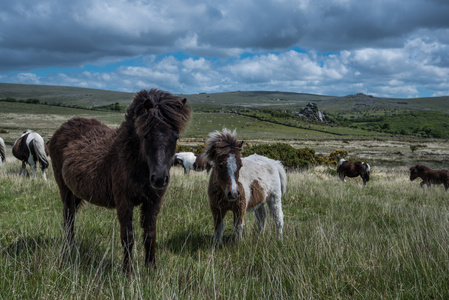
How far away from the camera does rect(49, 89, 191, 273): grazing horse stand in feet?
10.4

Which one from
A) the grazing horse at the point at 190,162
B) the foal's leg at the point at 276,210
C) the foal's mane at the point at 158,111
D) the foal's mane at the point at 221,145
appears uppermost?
the foal's mane at the point at 158,111

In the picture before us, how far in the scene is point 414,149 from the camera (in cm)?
4591

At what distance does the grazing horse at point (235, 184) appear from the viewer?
4820 millimetres

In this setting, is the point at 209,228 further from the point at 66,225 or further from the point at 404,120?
the point at 404,120

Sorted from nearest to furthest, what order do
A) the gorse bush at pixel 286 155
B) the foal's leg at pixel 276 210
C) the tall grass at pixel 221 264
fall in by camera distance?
the tall grass at pixel 221 264
the foal's leg at pixel 276 210
the gorse bush at pixel 286 155

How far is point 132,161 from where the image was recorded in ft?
11.6

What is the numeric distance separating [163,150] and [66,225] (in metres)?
2.51

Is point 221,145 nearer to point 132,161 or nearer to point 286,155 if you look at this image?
point 132,161

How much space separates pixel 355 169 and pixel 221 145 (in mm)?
13562

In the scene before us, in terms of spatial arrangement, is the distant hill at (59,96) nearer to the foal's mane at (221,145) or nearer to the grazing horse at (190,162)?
the grazing horse at (190,162)

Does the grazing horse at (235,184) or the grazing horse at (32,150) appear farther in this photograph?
the grazing horse at (32,150)

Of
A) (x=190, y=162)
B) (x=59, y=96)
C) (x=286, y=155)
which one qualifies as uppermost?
(x=59, y=96)

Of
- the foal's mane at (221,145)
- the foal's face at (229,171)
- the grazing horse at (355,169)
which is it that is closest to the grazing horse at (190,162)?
the grazing horse at (355,169)

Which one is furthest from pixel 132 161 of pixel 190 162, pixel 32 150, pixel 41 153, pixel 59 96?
pixel 59 96
